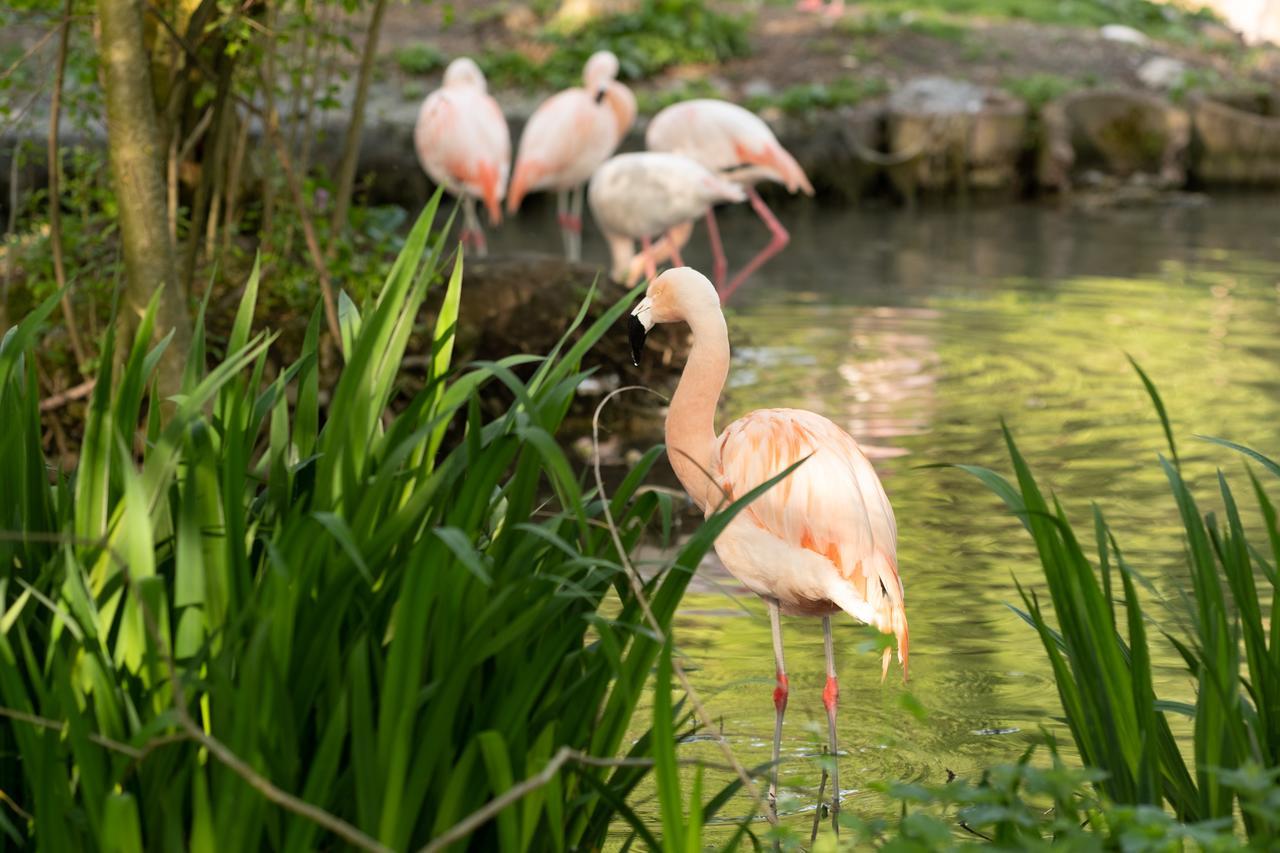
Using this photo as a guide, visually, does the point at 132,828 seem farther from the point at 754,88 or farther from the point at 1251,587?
the point at 754,88

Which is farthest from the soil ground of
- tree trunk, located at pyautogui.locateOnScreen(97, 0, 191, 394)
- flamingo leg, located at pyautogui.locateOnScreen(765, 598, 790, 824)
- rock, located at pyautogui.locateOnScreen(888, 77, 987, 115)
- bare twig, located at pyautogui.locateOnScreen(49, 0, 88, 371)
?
flamingo leg, located at pyautogui.locateOnScreen(765, 598, 790, 824)

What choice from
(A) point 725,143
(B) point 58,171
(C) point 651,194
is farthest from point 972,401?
(B) point 58,171

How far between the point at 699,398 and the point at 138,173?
1.45 metres

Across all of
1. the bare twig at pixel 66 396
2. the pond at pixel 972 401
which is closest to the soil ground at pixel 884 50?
the pond at pixel 972 401

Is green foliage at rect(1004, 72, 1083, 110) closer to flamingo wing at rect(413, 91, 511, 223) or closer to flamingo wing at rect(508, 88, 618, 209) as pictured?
flamingo wing at rect(508, 88, 618, 209)

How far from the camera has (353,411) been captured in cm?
226

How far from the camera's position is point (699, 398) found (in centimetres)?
339

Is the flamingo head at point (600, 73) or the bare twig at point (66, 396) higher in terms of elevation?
the flamingo head at point (600, 73)

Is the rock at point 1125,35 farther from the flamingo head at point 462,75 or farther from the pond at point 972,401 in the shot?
the flamingo head at point 462,75

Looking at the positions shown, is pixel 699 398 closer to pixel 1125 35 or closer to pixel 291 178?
pixel 291 178

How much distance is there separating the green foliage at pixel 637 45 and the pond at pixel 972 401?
2.33 m

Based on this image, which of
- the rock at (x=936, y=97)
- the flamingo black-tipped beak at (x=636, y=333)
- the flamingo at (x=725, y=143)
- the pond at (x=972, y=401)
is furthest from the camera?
the rock at (x=936, y=97)

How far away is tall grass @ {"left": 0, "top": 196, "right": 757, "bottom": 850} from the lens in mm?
2010

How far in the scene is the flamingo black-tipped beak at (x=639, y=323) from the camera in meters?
3.47
